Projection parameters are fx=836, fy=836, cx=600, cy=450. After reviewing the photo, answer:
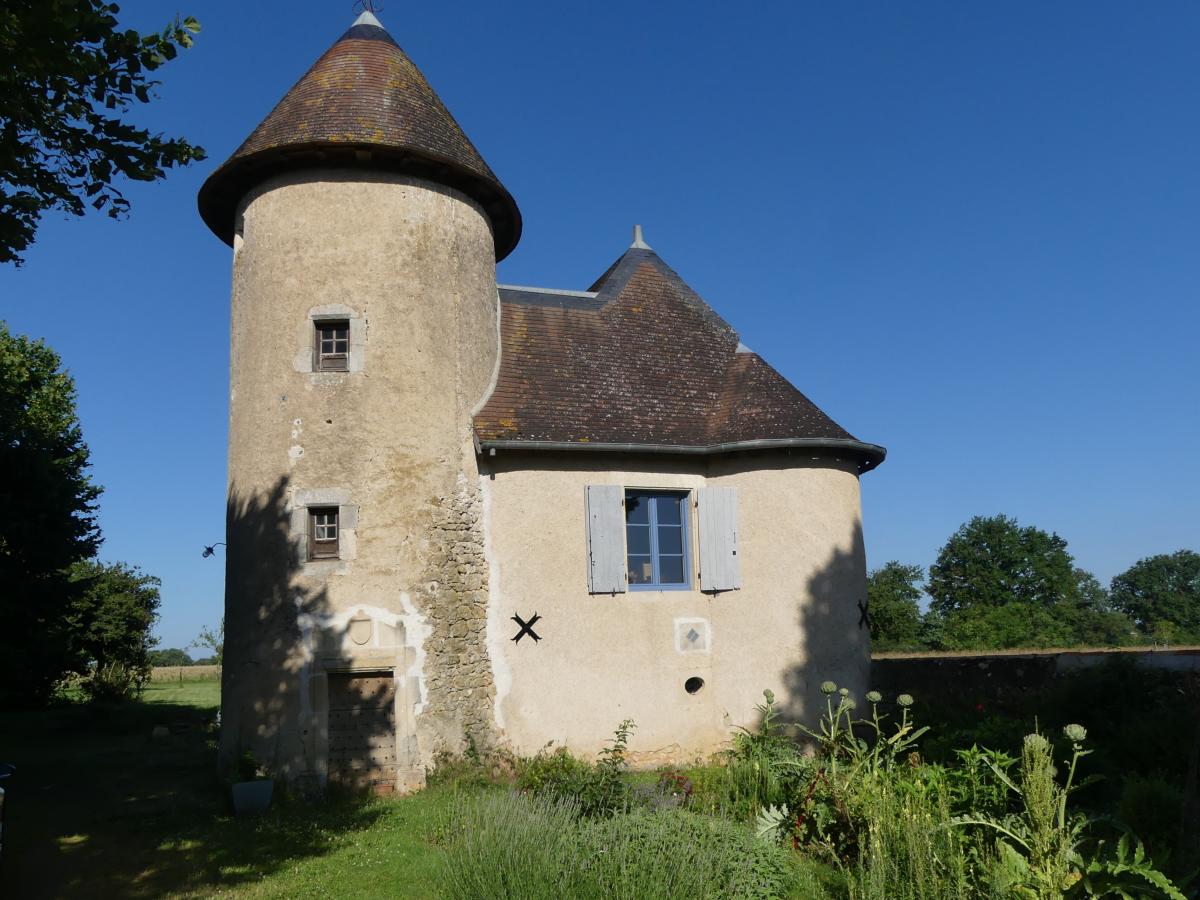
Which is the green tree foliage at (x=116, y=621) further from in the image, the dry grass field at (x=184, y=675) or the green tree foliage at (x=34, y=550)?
the dry grass field at (x=184, y=675)

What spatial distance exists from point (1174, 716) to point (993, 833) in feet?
14.6

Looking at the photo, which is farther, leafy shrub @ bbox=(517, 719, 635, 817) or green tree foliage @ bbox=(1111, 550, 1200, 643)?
green tree foliage @ bbox=(1111, 550, 1200, 643)

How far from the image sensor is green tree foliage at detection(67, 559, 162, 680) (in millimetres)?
21719

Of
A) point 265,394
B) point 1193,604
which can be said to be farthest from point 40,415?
point 1193,604

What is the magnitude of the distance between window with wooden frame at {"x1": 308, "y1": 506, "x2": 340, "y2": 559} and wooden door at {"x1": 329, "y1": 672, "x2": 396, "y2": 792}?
147cm

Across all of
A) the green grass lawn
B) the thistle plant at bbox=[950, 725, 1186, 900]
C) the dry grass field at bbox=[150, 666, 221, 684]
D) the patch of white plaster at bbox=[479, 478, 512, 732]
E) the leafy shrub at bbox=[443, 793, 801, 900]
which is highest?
the patch of white plaster at bbox=[479, 478, 512, 732]

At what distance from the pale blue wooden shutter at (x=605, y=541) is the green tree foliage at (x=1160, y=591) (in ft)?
230

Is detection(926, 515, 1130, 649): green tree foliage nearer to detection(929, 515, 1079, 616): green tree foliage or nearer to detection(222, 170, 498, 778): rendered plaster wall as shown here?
detection(929, 515, 1079, 616): green tree foliage

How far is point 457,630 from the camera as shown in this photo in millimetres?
10461

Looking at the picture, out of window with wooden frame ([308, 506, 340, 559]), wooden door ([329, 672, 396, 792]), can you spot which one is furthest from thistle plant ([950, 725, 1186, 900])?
window with wooden frame ([308, 506, 340, 559])

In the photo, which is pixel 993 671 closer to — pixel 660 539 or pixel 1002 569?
pixel 660 539

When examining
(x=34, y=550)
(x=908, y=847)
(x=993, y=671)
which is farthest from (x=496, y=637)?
(x=34, y=550)

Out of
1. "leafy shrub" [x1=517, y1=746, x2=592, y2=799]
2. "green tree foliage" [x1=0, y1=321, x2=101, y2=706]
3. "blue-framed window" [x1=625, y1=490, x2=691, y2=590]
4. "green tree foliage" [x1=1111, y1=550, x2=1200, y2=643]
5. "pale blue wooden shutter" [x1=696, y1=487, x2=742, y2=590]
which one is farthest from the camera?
"green tree foliage" [x1=1111, y1=550, x2=1200, y2=643]

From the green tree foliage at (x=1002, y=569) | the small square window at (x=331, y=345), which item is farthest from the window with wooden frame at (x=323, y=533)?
the green tree foliage at (x=1002, y=569)
